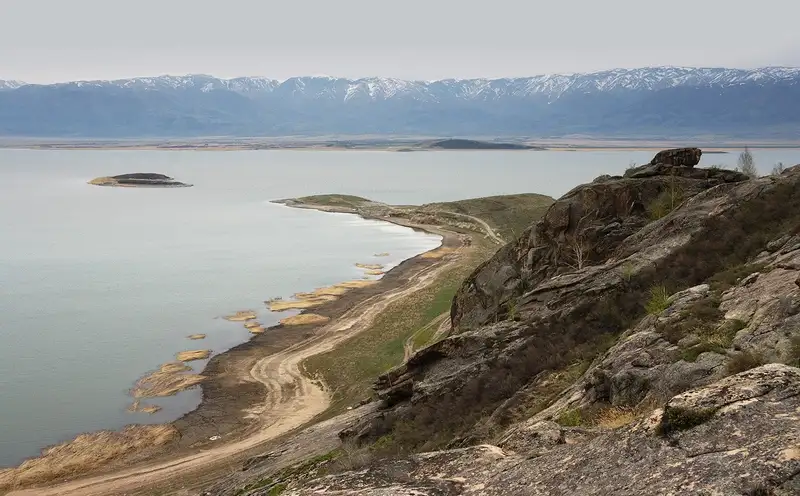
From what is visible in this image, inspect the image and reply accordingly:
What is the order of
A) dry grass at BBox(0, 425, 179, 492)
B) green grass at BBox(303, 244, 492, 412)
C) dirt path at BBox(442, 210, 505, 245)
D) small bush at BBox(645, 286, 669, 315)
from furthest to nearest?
dirt path at BBox(442, 210, 505, 245) < green grass at BBox(303, 244, 492, 412) < dry grass at BBox(0, 425, 179, 492) < small bush at BBox(645, 286, 669, 315)

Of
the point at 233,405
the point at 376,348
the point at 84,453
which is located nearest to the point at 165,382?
the point at 233,405

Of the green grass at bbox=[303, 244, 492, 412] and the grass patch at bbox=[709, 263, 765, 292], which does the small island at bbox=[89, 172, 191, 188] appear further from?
the grass patch at bbox=[709, 263, 765, 292]

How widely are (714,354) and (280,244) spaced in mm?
76491

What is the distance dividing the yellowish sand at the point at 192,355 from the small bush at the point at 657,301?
30623mm

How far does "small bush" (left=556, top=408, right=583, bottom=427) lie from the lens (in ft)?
36.4

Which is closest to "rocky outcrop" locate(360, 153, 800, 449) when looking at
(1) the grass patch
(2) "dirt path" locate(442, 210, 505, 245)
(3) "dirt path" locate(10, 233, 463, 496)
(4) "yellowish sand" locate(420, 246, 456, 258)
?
(1) the grass patch

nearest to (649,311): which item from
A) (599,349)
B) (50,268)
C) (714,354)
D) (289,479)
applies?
(599,349)

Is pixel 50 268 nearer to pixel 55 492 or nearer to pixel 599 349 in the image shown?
pixel 55 492

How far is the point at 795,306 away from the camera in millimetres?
11094

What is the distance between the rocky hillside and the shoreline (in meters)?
11.0

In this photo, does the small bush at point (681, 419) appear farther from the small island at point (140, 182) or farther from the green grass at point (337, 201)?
the small island at point (140, 182)

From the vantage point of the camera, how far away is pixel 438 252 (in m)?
74.6

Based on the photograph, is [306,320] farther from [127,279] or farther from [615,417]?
[615,417]

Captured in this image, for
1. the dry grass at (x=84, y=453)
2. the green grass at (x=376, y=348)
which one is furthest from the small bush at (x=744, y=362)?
the dry grass at (x=84, y=453)
